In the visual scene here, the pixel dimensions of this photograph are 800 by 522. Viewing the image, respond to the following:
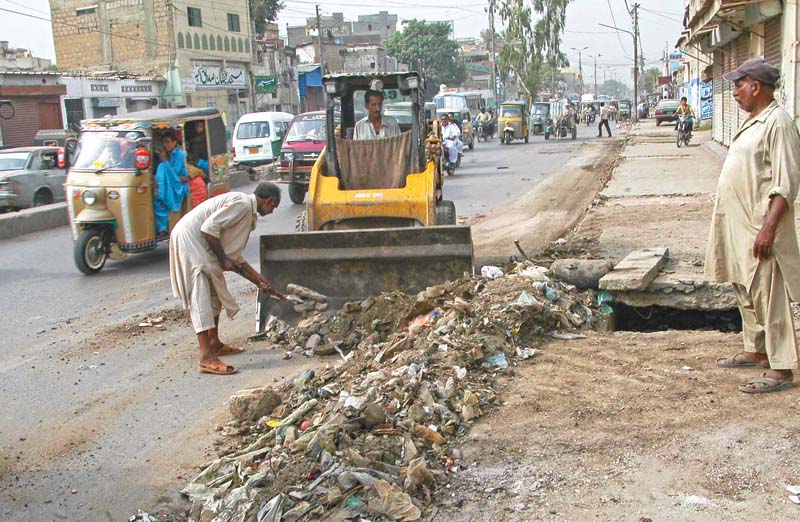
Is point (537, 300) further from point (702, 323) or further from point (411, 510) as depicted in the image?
point (411, 510)

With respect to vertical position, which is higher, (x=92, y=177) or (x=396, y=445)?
(x=92, y=177)

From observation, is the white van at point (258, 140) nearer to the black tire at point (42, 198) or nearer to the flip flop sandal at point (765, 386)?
the black tire at point (42, 198)

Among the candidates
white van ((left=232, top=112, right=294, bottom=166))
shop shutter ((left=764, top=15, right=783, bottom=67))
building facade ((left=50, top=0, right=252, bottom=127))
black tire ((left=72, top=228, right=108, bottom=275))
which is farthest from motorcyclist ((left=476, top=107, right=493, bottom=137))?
black tire ((left=72, top=228, right=108, bottom=275))

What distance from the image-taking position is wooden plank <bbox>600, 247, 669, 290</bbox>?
23.8 ft

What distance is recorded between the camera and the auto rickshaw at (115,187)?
1064cm

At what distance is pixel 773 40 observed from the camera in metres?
17.1

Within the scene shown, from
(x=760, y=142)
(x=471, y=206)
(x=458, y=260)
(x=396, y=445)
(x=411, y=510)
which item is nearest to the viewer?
(x=411, y=510)

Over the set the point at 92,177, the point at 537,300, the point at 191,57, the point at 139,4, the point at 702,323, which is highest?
the point at 139,4

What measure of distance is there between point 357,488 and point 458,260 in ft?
13.1

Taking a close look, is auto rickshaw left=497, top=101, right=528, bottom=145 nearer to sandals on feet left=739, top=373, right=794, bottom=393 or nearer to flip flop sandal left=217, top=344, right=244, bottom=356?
flip flop sandal left=217, top=344, right=244, bottom=356

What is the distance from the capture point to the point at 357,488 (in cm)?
380

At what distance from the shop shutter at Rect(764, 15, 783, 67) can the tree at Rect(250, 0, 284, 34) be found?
44.8 meters

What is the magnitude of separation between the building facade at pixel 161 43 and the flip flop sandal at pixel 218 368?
39.1 meters

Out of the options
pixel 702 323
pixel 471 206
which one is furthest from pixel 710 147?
pixel 702 323
